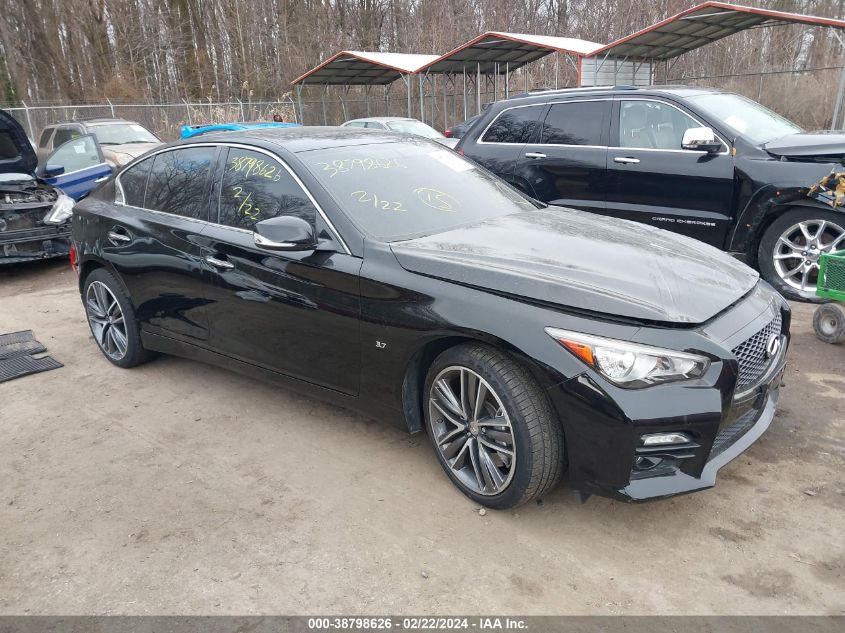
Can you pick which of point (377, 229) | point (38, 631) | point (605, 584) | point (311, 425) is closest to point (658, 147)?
point (377, 229)

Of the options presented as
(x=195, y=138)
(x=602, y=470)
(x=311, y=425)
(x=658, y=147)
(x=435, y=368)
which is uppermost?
(x=195, y=138)

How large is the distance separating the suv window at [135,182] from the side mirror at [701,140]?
14.6ft

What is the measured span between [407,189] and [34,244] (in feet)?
20.7

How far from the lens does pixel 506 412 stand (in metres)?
2.85

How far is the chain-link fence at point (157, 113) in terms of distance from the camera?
2234 cm

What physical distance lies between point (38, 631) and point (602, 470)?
7.40 ft

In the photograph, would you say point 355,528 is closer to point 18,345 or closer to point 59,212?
point 18,345

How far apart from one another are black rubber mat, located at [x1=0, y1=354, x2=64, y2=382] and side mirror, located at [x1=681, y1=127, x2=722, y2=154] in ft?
18.3

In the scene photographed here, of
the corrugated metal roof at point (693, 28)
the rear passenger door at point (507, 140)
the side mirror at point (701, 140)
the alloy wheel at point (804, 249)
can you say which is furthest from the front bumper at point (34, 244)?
the corrugated metal roof at point (693, 28)

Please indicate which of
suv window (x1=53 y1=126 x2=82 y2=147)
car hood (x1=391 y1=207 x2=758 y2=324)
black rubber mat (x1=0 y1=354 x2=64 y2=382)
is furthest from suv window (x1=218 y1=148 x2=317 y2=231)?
suv window (x1=53 y1=126 x2=82 y2=147)

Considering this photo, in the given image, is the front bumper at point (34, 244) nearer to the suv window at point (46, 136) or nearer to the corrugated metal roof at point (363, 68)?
the suv window at point (46, 136)

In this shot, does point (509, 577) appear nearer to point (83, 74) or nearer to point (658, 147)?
point (658, 147)

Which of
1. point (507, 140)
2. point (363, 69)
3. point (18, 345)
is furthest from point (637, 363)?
point (363, 69)

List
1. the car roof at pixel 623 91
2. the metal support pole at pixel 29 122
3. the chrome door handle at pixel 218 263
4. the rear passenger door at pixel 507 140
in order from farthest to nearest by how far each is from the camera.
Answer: the metal support pole at pixel 29 122
the rear passenger door at pixel 507 140
the car roof at pixel 623 91
the chrome door handle at pixel 218 263
